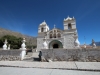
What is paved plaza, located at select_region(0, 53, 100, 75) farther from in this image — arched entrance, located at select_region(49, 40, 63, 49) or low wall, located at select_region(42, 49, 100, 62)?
arched entrance, located at select_region(49, 40, 63, 49)

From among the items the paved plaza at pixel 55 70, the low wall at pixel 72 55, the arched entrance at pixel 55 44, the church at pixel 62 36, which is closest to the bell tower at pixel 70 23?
the church at pixel 62 36

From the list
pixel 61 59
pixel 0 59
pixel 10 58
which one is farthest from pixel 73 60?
pixel 0 59

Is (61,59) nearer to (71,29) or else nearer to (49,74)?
(49,74)

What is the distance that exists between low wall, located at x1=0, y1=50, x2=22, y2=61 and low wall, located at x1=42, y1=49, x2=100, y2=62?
151 inches

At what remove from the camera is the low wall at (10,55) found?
903 centimetres

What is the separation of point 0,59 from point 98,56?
12.6 m

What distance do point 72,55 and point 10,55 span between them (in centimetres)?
838

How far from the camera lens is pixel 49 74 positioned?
13.3 feet

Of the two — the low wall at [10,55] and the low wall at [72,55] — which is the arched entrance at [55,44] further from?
the low wall at [10,55]

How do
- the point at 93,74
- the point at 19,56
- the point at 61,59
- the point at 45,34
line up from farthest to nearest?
the point at 45,34, the point at 19,56, the point at 61,59, the point at 93,74

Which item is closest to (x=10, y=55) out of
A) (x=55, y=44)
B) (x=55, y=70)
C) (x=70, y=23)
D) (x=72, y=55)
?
(x=55, y=70)

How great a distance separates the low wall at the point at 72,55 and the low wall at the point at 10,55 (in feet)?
12.6

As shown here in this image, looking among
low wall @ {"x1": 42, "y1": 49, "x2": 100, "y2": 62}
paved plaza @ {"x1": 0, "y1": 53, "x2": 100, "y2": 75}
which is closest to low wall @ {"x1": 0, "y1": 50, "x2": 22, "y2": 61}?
paved plaza @ {"x1": 0, "y1": 53, "x2": 100, "y2": 75}

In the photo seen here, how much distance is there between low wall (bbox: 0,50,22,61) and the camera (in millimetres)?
9030
